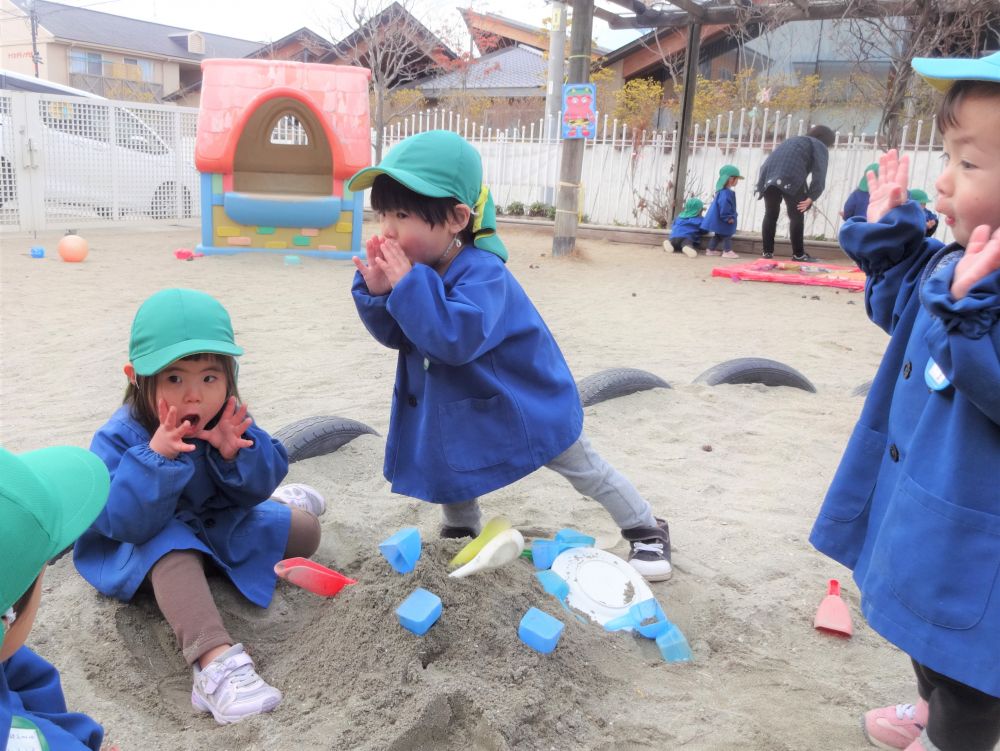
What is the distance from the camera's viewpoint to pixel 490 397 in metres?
2.24

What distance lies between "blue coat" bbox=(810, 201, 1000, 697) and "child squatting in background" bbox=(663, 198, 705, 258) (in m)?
10.1

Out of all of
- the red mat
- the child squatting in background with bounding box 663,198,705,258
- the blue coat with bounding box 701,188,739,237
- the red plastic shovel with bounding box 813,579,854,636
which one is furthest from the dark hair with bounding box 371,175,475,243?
the child squatting in background with bounding box 663,198,705,258

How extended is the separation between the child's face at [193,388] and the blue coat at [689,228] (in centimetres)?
1026

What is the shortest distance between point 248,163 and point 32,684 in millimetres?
9782

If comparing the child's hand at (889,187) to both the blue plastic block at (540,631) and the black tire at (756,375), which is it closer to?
the blue plastic block at (540,631)

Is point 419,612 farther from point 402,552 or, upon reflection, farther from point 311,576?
point 311,576

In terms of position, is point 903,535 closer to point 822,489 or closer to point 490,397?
point 490,397

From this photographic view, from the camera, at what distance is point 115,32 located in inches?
1571

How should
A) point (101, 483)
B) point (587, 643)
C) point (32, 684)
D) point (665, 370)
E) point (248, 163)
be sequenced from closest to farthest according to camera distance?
1. point (101, 483)
2. point (32, 684)
3. point (587, 643)
4. point (665, 370)
5. point (248, 163)

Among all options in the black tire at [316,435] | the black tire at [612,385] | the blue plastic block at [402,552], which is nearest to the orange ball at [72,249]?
the black tire at [316,435]

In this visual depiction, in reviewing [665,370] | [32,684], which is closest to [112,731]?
[32,684]

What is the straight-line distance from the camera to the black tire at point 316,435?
3.18 meters

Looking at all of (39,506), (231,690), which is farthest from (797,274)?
(39,506)

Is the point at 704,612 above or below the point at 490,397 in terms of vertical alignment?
below
